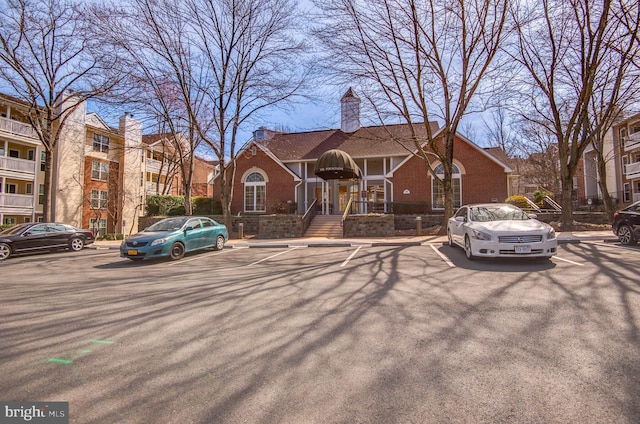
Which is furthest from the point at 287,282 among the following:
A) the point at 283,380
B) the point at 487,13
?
the point at 487,13

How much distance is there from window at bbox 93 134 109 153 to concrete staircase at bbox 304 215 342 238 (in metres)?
21.2

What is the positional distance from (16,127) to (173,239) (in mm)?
22843

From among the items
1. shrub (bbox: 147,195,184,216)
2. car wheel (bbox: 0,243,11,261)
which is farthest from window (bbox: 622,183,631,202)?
car wheel (bbox: 0,243,11,261)

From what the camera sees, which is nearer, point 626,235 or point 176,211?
point 626,235

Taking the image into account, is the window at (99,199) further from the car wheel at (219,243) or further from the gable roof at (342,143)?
the car wheel at (219,243)

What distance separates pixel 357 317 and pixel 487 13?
16517 millimetres

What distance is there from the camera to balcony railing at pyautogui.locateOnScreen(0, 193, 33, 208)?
2355 cm

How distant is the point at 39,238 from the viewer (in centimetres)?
1388

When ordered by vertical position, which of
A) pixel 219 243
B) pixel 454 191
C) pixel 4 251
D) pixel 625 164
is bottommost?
pixel 4 251

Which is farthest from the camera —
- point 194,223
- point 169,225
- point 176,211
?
point 176,211

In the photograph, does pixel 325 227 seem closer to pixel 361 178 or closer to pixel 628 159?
pixel 361 178

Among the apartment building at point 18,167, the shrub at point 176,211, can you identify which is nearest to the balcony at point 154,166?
the apartment building at point 18,167

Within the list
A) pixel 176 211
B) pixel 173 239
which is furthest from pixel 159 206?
pixel 173 239

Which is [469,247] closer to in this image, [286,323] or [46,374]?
[286,323]
